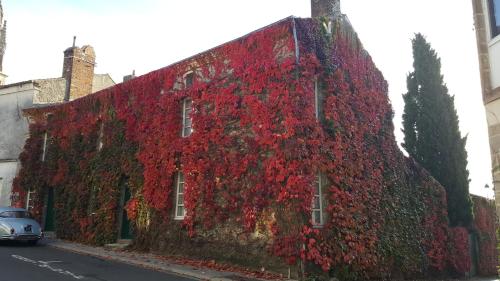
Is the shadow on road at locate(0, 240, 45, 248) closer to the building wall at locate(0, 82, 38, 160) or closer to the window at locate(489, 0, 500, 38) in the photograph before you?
the building wall at locate(0, 82, 38, 160)

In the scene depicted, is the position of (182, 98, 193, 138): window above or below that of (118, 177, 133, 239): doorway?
above

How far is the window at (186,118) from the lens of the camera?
1489 centimetres

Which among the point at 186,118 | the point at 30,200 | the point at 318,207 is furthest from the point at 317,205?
the point at 30,200

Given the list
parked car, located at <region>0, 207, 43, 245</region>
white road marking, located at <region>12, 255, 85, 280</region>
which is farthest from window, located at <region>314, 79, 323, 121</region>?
parked car, located at <region>0, 207, 43, 245</region>

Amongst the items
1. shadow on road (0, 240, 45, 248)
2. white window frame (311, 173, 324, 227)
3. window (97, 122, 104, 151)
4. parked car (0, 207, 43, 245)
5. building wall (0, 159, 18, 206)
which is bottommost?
shadow on road (0, 240, 45, 248)

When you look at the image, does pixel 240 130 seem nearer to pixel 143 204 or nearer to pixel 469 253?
pixel 143 204

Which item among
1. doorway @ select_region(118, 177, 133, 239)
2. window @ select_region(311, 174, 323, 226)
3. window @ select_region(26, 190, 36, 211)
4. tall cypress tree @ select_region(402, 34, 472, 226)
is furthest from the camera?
window @ select_region(26, 190, 36, 211)

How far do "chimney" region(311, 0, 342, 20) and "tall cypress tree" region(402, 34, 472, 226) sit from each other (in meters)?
6.99

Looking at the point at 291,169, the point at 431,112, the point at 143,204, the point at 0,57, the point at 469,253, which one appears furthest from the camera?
the point at 0,57

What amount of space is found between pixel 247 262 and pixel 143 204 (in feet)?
18.0

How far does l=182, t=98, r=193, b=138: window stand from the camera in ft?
48.9

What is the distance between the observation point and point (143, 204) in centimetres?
1543

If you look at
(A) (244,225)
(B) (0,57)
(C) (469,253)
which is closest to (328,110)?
A: (A) (244,225)

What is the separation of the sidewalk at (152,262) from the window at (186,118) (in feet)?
14.6
